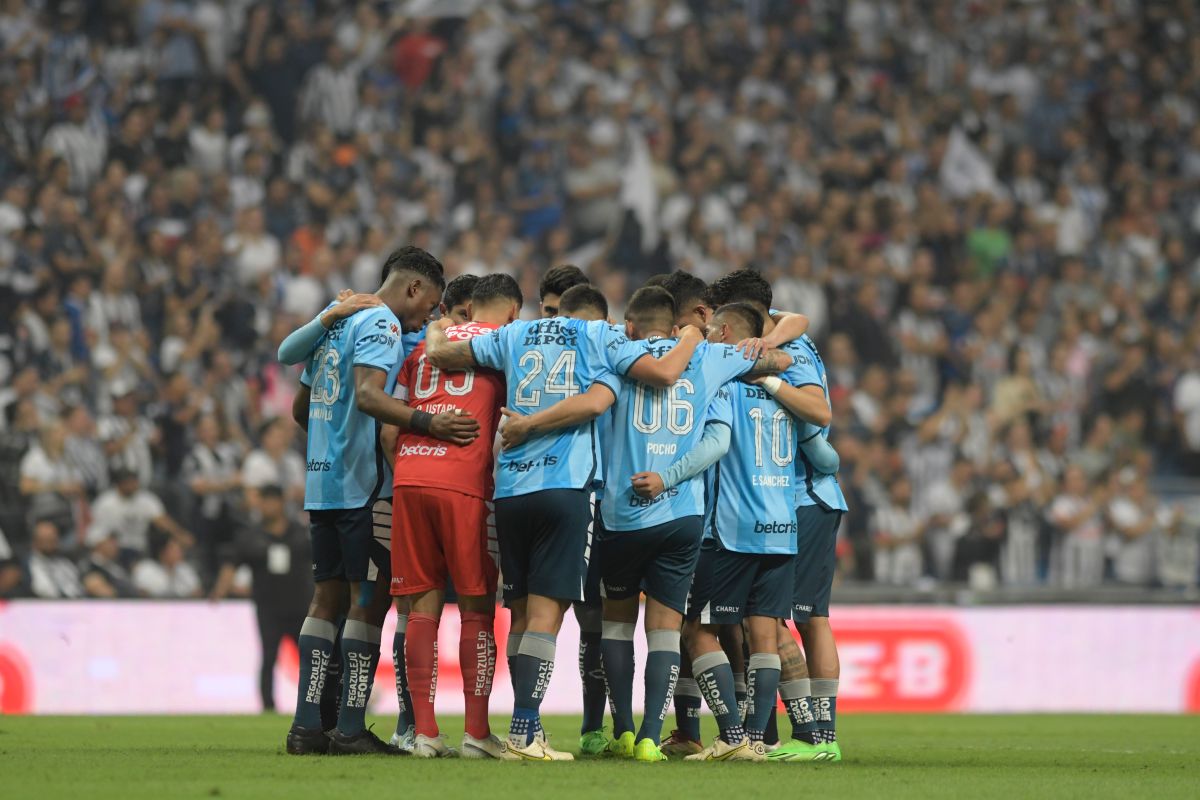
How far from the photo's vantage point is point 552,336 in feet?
27.7

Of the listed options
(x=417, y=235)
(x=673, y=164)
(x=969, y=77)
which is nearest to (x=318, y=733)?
(x=417, y=235)

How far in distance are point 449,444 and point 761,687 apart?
2.07m

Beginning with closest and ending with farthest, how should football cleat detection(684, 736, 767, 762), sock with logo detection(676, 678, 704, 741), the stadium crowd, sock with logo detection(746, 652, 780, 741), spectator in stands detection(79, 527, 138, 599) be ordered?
football cleat detection(684, 736, 767, 762), sock with logo detection(746, 652, 780, 741), sock with logo detection(676, 678, 704, 741), spectator in stands detection(79, 527, 138, 599), the stadium crowd

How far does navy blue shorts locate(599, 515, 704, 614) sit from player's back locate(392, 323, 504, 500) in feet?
2.41

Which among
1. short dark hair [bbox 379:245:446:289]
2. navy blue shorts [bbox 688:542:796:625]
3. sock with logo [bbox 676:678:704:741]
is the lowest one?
sock with logo [bbox 676:678:704:741]

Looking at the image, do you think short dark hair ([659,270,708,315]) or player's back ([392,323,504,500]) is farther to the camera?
short dark hair ([659,270,708,315])

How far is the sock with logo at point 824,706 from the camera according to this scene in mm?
9164

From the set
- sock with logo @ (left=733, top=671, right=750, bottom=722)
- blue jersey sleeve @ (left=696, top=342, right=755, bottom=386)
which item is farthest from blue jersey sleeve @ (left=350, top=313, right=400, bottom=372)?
sock with logo @ (left=733, top=671, right=750, bottom=722)

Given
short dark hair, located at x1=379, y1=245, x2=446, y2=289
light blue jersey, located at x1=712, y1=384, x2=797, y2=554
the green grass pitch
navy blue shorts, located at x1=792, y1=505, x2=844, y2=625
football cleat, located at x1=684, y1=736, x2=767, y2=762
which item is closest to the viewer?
the green grass pitch

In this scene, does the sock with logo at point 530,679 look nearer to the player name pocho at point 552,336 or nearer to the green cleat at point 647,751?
the green cleat at point 647,751

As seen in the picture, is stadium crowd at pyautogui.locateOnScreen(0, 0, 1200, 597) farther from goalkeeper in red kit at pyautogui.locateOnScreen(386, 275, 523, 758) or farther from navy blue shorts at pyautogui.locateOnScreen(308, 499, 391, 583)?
goalkeeper in red kit at pyautogui.locateOnScreen(386, 275, 523, 758)

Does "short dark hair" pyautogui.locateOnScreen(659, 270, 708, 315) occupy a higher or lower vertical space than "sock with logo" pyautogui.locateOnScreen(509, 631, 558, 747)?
higher

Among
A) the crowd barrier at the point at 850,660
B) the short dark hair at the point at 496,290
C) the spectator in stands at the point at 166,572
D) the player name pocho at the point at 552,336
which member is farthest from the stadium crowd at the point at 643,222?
the player name pocho at the point at 552,336

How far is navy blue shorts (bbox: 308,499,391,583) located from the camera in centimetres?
868
